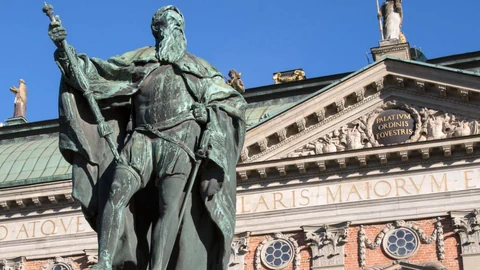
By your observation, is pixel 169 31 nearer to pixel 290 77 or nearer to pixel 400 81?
pixel 400 81

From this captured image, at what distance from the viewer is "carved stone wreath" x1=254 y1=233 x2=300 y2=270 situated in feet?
107

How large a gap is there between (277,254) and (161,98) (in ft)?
84.5

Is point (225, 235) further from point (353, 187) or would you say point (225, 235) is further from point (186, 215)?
point (353, 187)

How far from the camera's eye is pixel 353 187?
3309cm

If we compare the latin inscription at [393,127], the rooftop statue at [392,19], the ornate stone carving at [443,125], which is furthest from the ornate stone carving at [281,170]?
the rooftop statue at [392,19]

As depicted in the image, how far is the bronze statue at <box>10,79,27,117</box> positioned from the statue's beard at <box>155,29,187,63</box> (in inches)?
1482

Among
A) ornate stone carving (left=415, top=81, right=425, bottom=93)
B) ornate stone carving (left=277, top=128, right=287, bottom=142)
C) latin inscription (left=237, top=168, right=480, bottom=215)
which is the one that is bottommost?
latin inscription (left=237, top=168, right=480, bottom=215)

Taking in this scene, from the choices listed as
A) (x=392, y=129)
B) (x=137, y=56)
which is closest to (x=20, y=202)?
(x=392, y=129)

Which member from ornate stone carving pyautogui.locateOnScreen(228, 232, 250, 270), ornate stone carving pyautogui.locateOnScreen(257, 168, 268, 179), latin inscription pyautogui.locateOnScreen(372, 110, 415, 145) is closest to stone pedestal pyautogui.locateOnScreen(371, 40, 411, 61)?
latin inscription pyautogui.locateOnScreen(372, 110, 415, 145)

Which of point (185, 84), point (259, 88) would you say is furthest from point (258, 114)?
point (185, 84)

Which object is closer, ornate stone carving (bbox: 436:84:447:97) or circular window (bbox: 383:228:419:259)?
circular window (bbox: 383:228:419:259)

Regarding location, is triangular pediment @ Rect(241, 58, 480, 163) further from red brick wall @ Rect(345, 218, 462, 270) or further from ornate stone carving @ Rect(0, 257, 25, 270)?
ornate stone carving @ Rect(0, 257, 25, 270)

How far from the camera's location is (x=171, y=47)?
7.79 m

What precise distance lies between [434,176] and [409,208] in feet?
3.79
